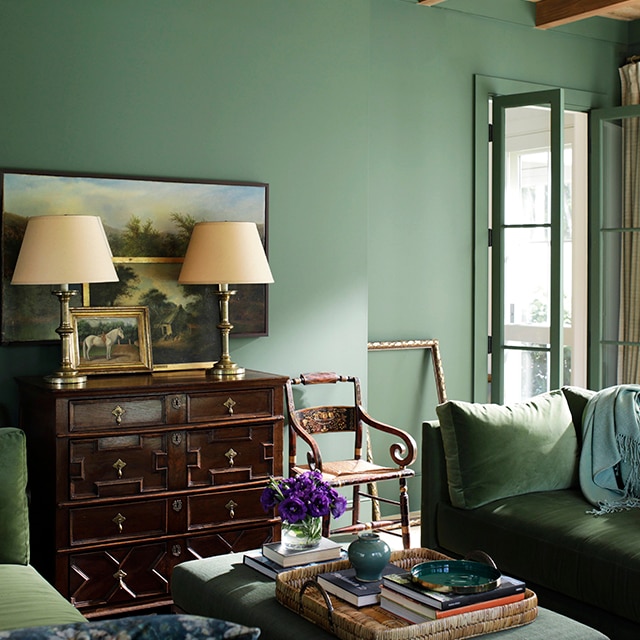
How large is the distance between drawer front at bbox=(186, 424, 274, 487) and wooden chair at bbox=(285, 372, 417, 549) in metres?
0.24

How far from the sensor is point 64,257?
3459mm

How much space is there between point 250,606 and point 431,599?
54 cm

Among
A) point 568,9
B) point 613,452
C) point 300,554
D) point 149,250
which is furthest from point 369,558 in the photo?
point 568,9

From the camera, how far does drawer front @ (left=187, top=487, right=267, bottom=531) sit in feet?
12.0

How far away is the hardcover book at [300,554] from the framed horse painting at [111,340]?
123 centimetres

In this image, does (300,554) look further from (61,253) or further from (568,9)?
(568,9)

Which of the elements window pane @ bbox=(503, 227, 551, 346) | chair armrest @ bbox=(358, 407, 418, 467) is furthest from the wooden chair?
window pane @ bbox=(503, 227, 551, 346)

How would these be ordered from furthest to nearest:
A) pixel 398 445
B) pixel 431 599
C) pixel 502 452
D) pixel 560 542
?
1. pixel 398 445
2. pixel 502 452
3. pixel 560 542
4. pixel 431 599

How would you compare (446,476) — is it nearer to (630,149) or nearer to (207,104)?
(207,104)

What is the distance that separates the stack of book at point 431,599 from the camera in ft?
7.61

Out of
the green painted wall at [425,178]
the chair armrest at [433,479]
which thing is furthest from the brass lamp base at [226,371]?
the green painted wall at [425,178]

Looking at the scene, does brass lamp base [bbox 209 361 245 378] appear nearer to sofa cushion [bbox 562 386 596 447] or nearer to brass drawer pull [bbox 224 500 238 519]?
brass drawer pull [bbox 224 500 238 519]

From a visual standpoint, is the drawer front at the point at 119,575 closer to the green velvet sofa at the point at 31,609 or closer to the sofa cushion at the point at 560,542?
the green velvet sofa at the point at 31,609

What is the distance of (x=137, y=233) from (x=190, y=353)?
22.2 inches
